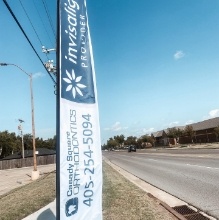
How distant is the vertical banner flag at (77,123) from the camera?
14.2 ft

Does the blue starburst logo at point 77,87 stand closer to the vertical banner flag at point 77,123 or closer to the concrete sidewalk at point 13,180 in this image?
the vertical banner flag at point 77,123

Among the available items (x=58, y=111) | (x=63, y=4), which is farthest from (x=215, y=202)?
(x=63, y=4)

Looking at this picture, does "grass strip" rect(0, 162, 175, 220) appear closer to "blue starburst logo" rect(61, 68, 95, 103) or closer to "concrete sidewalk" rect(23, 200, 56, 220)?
"concrete sidewalk" rect(23, 200, 56, 220)

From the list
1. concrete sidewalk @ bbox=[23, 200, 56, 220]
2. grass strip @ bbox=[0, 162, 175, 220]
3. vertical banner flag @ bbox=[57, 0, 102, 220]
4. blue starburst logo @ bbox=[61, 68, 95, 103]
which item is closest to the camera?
vertical banner flag @ bbox=[57, 0, 102, 220]

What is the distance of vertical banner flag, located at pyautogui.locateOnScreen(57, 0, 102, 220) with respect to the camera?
4.32 meters

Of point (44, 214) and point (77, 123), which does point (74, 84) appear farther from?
point (44, 214)

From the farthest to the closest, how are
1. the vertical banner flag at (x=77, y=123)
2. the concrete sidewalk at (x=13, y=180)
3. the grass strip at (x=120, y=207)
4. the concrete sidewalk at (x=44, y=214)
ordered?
the concrete sidewalk at (x=13, y=180)
the concrete sidewalk at (x=44, y=214)
the grass strip at (x=120, y=207)
the vertical banner flag at (x=77, y=123)

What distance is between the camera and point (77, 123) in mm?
4559

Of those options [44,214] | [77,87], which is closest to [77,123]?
[77,87]

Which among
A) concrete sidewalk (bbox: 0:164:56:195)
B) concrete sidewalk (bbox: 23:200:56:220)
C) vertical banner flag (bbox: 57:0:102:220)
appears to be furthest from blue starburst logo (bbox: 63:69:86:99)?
Result: concrete sidewalk (bbox: 0:164:56:195)

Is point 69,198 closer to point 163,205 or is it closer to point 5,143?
point 163,205

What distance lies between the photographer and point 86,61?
4.96 metres

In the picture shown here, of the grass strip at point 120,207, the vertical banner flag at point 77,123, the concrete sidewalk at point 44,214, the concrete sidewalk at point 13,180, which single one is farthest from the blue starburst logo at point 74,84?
the concrete sidewalk at point 13,180

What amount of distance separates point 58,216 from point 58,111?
1.40 metres
